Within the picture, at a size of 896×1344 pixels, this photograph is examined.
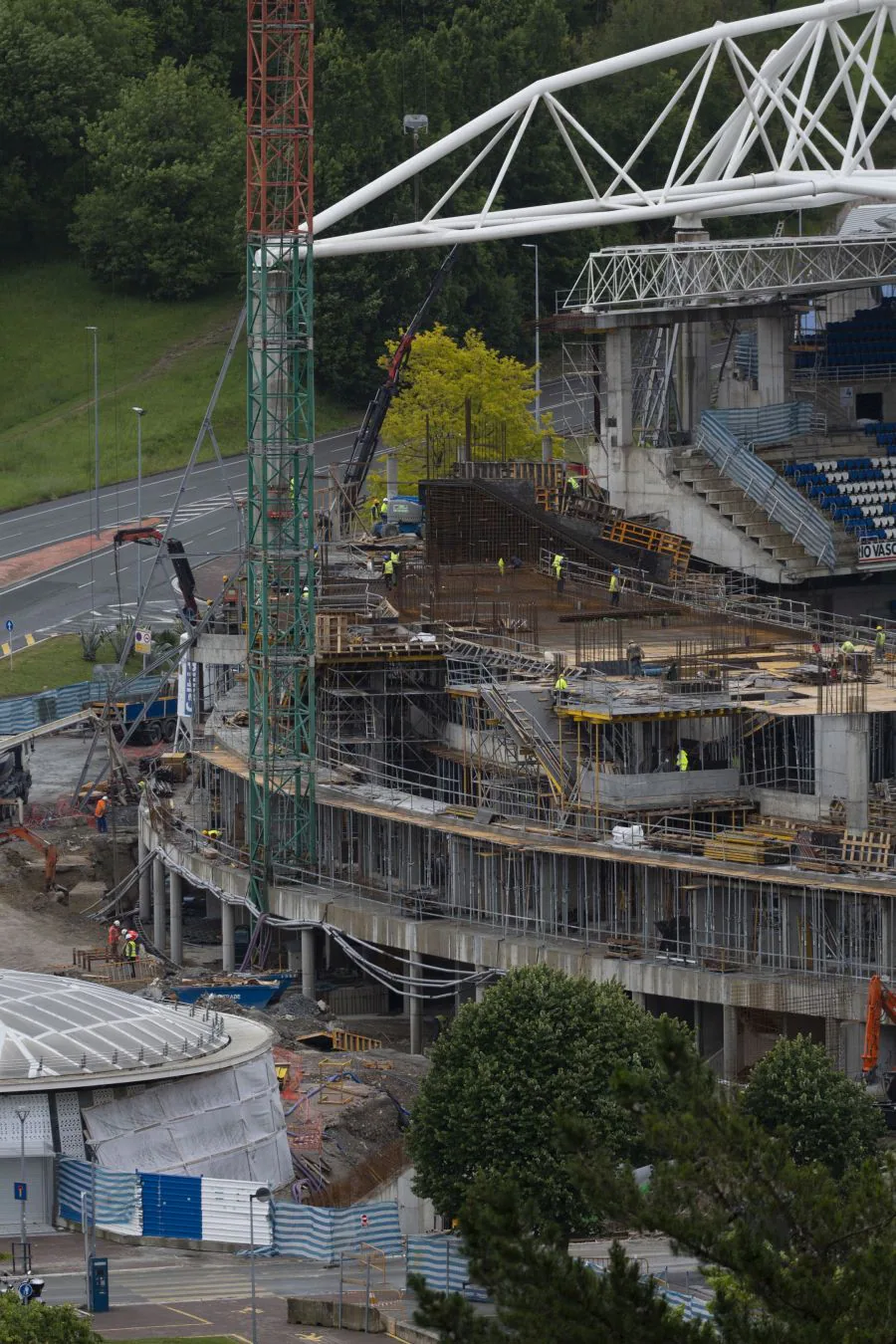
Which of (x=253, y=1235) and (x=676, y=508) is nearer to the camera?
(x=253, y=1235)

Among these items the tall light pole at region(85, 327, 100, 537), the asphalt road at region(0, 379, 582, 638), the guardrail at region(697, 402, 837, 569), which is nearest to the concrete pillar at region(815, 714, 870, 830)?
the guardrail at region(697, 402, 837, 569)

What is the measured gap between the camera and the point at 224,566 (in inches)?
5379

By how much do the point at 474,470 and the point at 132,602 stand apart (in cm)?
1906

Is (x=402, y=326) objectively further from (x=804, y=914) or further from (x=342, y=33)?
(x=804, y=914)

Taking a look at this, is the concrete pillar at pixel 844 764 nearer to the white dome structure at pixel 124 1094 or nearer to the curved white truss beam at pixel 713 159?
the white dome structure at pixel 124 1094

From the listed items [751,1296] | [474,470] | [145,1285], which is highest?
[474,470]

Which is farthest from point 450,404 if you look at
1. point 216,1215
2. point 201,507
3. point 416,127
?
point 216,1215

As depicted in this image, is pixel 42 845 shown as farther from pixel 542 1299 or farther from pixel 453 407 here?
pixel 542 1299

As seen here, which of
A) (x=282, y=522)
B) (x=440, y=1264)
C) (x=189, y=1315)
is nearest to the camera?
(x=189, y=1315)

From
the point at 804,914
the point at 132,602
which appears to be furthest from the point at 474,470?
the point at 804,914

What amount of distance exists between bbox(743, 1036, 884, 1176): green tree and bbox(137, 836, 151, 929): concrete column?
37.9 meters

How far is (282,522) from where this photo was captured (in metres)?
92.2

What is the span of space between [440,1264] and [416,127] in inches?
4083

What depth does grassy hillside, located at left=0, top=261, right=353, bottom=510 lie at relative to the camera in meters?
153
